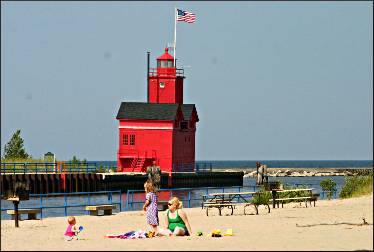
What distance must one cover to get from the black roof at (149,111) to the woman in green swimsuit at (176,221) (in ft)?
172

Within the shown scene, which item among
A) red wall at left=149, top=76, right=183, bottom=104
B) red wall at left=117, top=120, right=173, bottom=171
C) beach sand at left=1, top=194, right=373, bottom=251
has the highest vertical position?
red wall at left=149, top=76, right=183, bottom=104

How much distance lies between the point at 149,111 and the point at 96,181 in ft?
26.4

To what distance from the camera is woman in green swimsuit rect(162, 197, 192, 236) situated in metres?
21.4

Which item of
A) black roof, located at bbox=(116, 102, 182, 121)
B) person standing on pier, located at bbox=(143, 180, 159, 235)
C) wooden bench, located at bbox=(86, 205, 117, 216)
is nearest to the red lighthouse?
black roof, located at bbox=(116, 102, 182, 121)

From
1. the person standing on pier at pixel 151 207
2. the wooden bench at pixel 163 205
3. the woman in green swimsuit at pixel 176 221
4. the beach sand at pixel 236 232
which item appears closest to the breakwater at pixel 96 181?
the wooden bench at pixel 163 205

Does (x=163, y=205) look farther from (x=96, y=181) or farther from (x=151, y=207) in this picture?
(x=96, y=181)

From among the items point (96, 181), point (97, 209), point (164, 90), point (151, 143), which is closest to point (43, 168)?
point (96, 181)

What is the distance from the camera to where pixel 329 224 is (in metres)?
24.1

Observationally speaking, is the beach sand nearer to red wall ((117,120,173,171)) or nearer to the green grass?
the green grass

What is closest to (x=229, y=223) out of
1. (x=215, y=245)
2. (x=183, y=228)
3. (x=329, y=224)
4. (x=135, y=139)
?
(x=329, y=224)

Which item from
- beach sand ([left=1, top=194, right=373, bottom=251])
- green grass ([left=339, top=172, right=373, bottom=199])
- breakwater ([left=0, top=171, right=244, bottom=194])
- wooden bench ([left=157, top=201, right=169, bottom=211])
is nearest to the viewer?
beach sand ([left=1, top=194, right=373, bottom=251])

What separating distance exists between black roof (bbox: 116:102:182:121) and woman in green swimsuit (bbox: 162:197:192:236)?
52571 millimetres

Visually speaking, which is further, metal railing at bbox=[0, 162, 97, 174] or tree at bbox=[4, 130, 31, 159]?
tree at bbox=[4, 130, 31, 159]

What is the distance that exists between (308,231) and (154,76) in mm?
54931
